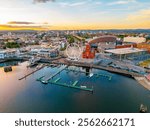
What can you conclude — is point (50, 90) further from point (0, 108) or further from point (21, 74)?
point (21, 74)

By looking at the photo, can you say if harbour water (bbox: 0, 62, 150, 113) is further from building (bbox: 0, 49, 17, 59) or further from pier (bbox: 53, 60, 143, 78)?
building (bbox: 0, 49, 17, 59)

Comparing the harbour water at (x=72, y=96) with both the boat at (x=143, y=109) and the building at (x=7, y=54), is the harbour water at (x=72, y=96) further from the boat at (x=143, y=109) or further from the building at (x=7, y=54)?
the building at (x=7, y=54)

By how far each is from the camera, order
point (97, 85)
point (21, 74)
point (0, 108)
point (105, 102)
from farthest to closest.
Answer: point (21, 74) < point (97, 85) < point (105, 102) < point (0, 108)

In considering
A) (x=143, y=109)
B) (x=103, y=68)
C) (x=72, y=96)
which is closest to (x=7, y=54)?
(x=103, y=68)

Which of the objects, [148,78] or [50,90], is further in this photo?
[148,78]

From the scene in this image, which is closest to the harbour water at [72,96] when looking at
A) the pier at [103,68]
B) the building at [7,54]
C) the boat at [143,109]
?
the boat at [143,109]

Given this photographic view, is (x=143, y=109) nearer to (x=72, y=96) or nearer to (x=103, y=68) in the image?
(x=72, y=96)

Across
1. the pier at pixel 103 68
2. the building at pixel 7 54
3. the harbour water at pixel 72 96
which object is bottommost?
the harbour water at pixel 72 96

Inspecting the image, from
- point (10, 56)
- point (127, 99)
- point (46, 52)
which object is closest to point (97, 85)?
point (127, 99)

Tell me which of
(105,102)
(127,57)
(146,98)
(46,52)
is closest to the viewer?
(105,102)
